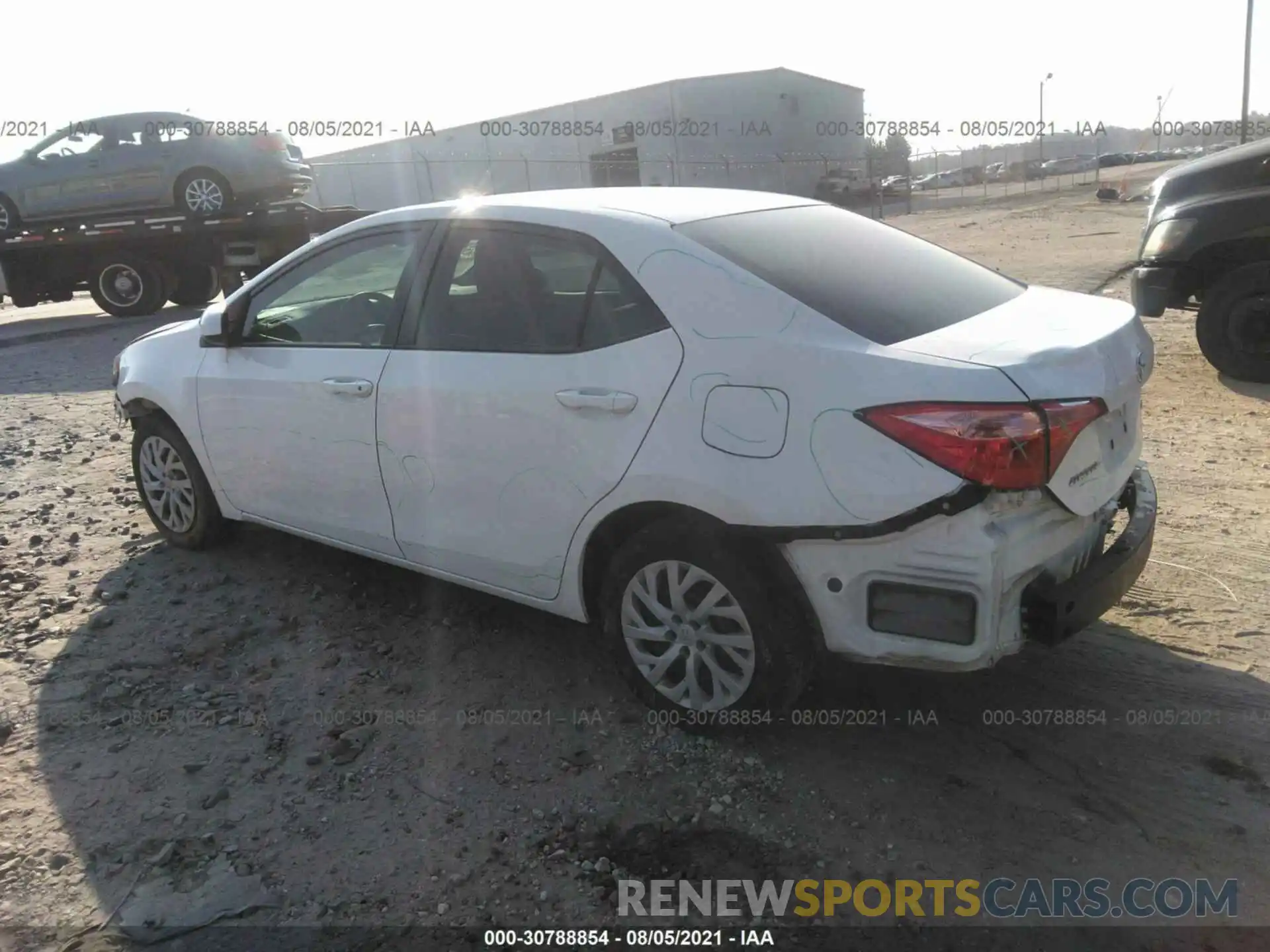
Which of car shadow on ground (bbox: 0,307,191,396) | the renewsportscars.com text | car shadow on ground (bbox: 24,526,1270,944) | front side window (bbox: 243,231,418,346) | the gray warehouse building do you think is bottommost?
the renewsportscars.com text

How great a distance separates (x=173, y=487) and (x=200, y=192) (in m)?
10.6

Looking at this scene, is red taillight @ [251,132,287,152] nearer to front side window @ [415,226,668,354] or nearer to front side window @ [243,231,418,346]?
front side window @ [243,231,418,346]

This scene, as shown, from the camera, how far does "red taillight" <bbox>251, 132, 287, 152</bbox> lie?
544 inches

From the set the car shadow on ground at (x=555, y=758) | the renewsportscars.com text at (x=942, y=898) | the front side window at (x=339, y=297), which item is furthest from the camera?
the front side window at (x=339, y=297)

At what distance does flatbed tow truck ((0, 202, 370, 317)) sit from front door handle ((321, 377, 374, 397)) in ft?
37.0

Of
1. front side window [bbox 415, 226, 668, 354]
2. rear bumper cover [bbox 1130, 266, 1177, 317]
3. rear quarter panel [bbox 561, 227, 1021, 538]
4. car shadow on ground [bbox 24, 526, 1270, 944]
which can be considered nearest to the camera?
rear quarter panel [bbox 561, 227, 1021, 538]

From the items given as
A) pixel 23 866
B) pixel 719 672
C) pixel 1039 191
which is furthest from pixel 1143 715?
pixel 1039 191

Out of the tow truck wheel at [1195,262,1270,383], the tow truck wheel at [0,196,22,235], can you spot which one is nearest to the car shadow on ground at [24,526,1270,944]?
the tow truck wheel at [1195,262,1270,383]

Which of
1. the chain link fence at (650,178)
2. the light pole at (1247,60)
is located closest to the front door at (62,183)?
the chain link fence at (650,178)

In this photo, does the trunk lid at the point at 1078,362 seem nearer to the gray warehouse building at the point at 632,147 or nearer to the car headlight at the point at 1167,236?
the car headlight at the point at 1167,236

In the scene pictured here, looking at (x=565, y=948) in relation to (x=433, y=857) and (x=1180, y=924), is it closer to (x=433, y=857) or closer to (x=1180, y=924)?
(x=433, y=857)

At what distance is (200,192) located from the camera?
13.8m

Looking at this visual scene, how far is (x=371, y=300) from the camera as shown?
12.6ft

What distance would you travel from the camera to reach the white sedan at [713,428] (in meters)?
2.55
